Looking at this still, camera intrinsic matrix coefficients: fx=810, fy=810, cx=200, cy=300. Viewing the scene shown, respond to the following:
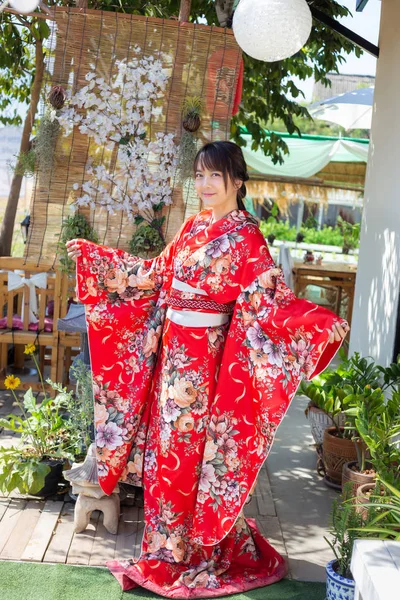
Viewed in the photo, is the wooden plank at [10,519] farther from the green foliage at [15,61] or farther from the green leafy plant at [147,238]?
the green foliage at [15,61]

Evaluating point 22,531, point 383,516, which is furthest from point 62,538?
point 383,516

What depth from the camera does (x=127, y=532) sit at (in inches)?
148

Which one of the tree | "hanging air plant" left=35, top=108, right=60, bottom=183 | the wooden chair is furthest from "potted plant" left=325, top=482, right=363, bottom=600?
the tree

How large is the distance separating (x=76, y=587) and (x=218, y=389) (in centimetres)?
97

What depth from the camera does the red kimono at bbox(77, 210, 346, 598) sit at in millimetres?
3285

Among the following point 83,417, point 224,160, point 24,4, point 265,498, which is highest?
point 24,4

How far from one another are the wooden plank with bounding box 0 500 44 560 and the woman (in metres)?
0.43

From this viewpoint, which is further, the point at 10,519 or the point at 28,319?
the point at 28,319

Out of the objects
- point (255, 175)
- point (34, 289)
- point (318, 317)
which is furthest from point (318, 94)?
point (318, 317)

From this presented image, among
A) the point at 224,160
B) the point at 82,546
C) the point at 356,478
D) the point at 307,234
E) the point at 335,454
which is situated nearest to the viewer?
the point at 224,160

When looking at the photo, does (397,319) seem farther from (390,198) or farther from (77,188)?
(77,188)

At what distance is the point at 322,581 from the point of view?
3398 millimetres

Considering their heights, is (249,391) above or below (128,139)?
below

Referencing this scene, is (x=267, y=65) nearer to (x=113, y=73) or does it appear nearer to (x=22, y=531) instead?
(x=113, y=73)
